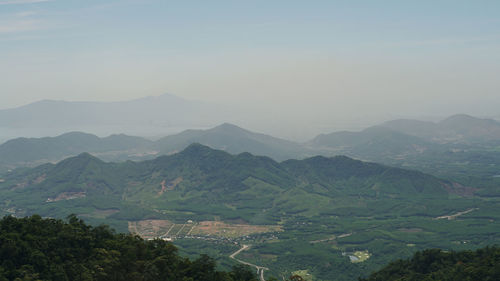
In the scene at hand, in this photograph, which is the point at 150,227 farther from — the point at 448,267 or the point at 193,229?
the point at 448,267

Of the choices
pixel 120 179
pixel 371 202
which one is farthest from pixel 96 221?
pixel 371 202

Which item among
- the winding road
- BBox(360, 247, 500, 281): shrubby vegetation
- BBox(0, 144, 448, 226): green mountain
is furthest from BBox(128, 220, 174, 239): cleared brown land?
BBox(360, 247, 500, 281): shrubby vegetation

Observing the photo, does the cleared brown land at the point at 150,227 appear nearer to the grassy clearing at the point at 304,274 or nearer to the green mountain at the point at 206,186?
the green mountain at the point at 206,186

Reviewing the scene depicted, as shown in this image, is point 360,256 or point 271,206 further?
point 271,206

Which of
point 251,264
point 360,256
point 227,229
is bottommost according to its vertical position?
point 360,256

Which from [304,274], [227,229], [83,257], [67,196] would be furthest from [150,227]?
[83,257]

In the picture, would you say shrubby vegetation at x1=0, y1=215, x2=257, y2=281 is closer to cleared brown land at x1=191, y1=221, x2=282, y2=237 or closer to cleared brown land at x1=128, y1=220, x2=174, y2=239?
cleared brown land at x1=191, y1=221, x2=282, y2=237
